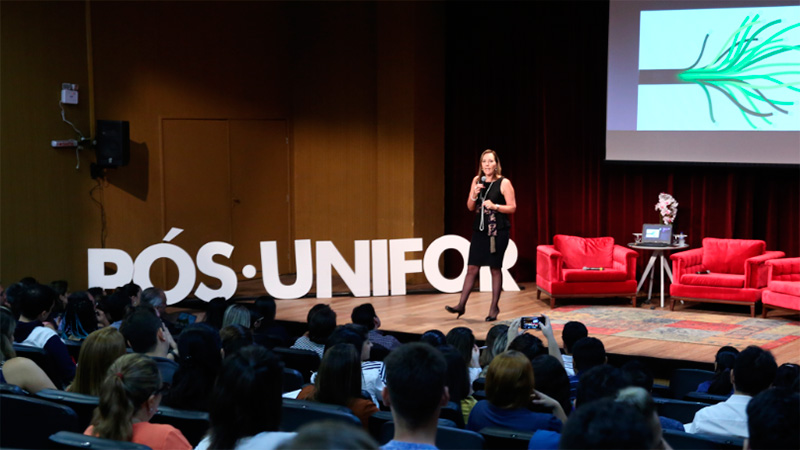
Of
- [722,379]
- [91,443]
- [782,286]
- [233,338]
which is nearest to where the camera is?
[91,443]

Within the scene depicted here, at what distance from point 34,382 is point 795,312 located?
22.9 ft

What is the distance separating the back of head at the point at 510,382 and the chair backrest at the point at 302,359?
166cm

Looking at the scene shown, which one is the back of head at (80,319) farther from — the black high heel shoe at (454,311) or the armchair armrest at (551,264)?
the armchair armrest at (551,264)

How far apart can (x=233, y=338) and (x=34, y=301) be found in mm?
1317

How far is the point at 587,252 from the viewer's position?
9281mm

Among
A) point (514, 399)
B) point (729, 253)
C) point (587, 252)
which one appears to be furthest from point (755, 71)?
point (514, 399)

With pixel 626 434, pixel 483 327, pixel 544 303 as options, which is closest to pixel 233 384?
pixel 626 434

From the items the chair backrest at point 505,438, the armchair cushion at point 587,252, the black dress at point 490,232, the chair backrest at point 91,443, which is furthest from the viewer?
the armchair cushion at point 587,252

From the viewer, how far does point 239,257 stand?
10156 millimetres

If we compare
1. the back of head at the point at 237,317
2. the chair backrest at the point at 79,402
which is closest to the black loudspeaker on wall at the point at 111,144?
the back of head at the point at 237,317

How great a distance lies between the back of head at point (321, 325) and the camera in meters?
4.73

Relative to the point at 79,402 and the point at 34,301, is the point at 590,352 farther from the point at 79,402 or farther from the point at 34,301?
the point at 34,301

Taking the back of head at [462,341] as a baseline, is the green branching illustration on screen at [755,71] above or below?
above

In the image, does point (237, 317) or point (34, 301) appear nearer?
point (34, 301)
